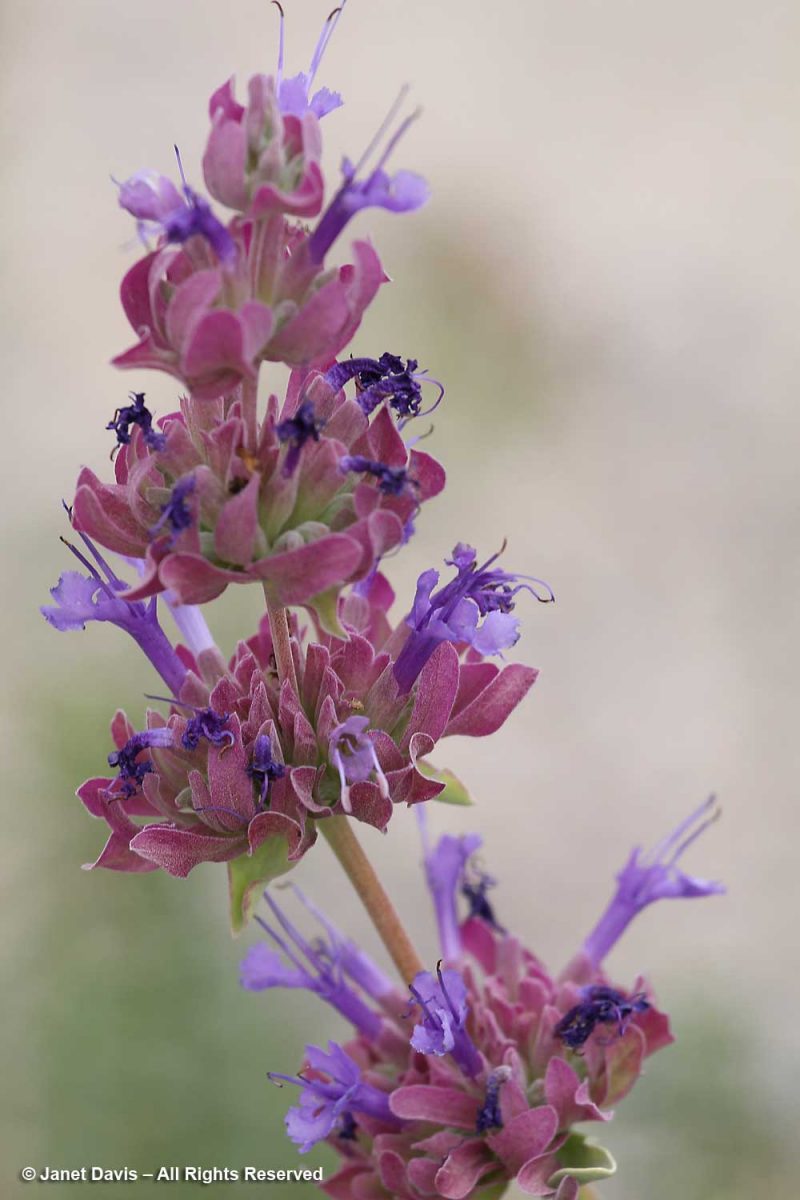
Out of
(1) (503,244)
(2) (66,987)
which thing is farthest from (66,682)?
(1) (503,244)

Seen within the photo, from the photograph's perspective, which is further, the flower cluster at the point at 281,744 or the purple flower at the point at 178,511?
the flower cluster at the point at 281,744

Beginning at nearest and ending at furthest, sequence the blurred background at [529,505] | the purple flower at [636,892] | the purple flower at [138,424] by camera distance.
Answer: the purple flower at [138,424]
the purple flower at [636,892]
the blurred background at [529,505]

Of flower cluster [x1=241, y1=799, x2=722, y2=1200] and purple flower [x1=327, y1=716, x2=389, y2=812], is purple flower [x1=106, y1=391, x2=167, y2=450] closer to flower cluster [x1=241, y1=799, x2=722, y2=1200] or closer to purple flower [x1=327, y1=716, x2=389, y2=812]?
purple flower [x1=327, y1=716, x2=389, y2=812]

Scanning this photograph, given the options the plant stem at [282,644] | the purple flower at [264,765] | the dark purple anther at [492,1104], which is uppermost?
the plant stem at [282,644]

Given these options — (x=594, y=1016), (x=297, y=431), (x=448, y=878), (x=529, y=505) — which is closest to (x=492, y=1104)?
(x=594, y=1016)

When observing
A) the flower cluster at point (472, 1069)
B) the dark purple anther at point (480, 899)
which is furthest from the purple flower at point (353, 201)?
the dark purple anther at point (480, 899)

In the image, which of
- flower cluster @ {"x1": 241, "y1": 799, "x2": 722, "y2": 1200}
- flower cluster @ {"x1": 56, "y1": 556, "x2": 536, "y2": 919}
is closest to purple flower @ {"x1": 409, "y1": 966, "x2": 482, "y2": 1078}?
flower cluster @ {"x1": 241, "y1": 799, "x2": 722, "y2": 1200}

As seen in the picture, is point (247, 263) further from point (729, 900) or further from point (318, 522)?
point (729, 900)

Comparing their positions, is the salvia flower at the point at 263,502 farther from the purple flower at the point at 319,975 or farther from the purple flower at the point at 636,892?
the purple flower at the point at 636,892
